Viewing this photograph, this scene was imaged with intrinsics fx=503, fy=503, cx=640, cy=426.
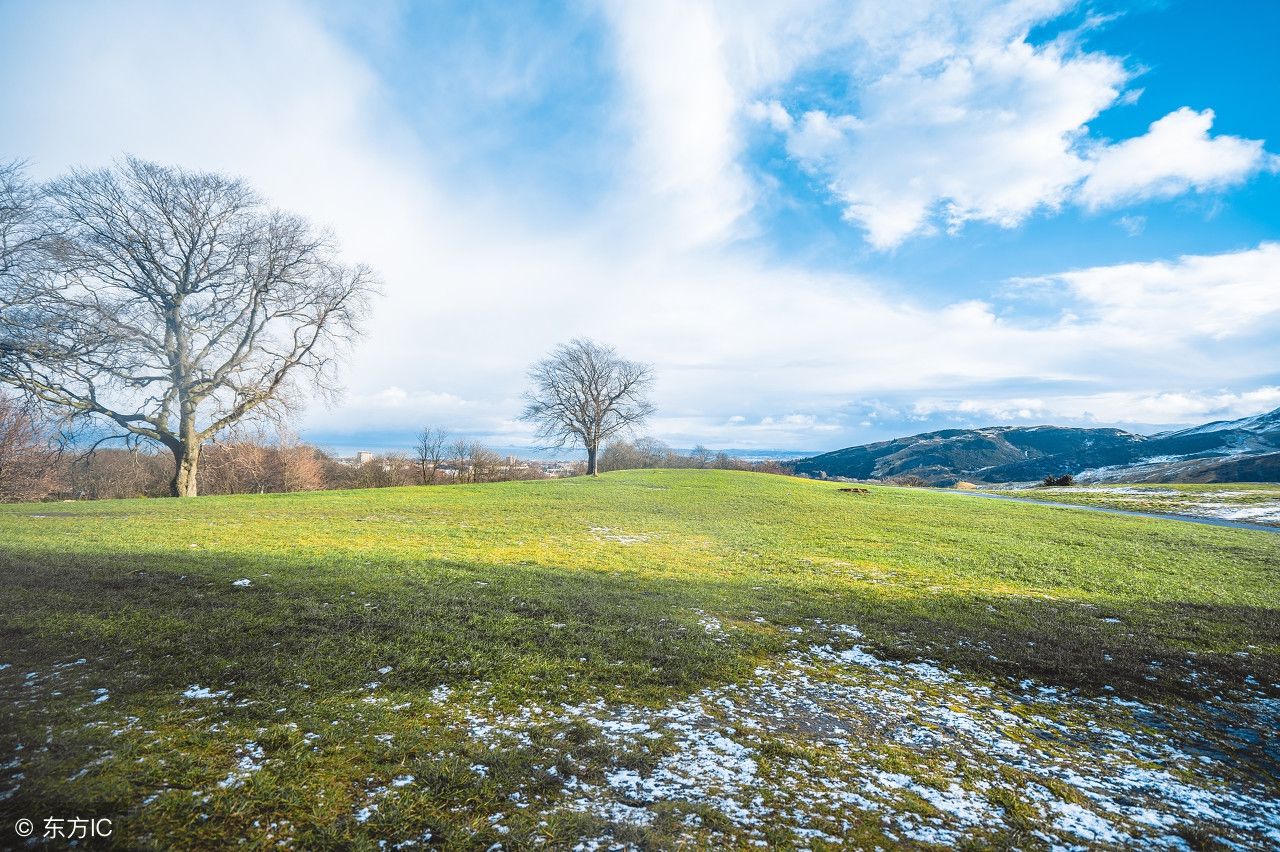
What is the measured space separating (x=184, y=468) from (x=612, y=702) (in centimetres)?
2715

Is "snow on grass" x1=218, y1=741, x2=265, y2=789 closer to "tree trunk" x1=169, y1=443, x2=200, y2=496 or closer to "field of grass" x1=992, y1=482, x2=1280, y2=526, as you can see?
"tree trunk" x1=169, y1=443, x2=200, y2=496

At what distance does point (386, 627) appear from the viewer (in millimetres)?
6516

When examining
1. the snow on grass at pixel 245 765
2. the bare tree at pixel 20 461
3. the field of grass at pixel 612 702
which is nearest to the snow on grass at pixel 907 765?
the field of grass at pixel 612 702

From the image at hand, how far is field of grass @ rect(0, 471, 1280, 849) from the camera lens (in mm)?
3123

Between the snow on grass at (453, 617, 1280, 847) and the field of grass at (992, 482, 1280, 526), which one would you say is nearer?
the snow on grass at (453, 617, 1280, 847)

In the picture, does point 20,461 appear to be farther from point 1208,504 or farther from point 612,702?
point 1208,504

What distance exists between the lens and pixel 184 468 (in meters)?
22.7

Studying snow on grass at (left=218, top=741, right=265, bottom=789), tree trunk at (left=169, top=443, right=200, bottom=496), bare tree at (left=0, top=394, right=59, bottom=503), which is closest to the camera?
snow on grass at (left=218, top=741, right=265, bottom=789)

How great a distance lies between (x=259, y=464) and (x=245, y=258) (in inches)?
1092

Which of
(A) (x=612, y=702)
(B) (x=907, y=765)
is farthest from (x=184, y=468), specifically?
(B) (x=907, y=765)

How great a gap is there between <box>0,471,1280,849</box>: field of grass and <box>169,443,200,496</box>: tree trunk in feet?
45.6

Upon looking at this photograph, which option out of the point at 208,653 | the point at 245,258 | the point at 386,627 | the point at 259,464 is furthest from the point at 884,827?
the point at 259,464

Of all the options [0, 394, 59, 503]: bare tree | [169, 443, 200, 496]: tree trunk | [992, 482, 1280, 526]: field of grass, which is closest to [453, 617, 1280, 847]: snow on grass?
[169, 443, 200, 496]: tree trunk

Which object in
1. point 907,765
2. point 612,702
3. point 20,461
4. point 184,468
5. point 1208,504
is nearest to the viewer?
point 907,765
